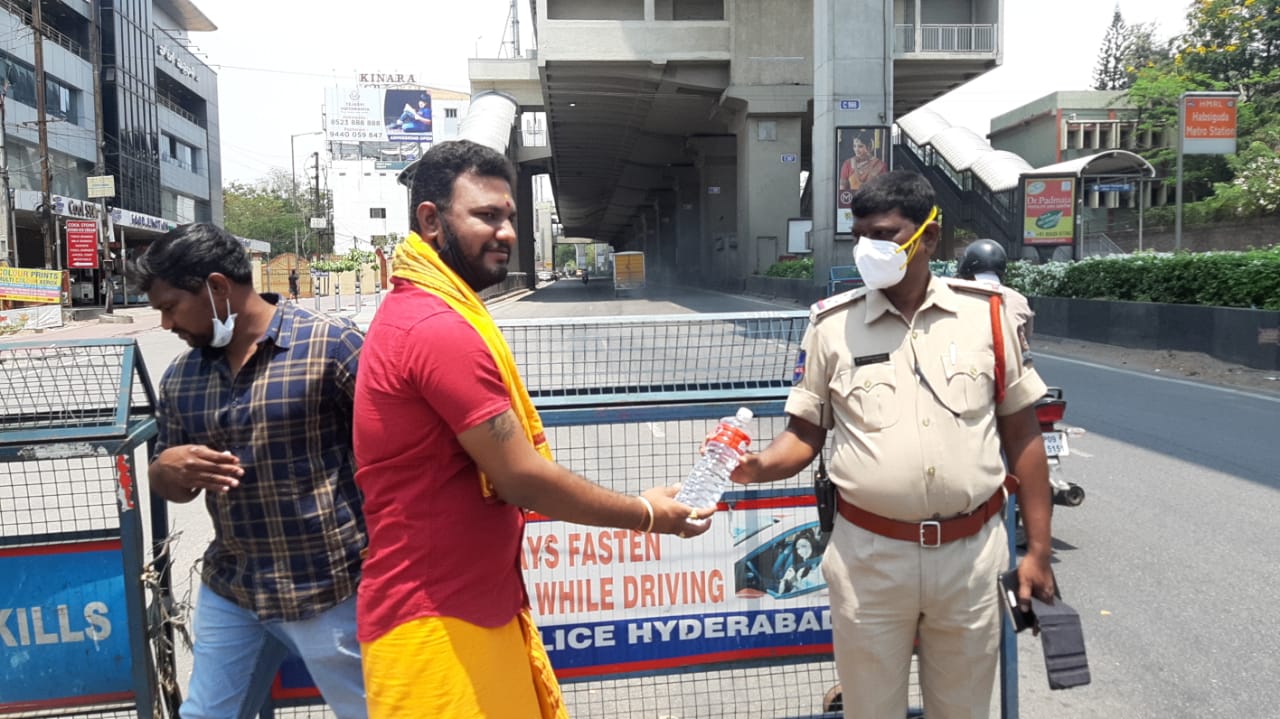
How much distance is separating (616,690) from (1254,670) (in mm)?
2739

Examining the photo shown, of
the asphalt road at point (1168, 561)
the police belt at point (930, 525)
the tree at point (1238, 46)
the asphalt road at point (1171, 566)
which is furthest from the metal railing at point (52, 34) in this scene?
the tree at point (1238, 46)

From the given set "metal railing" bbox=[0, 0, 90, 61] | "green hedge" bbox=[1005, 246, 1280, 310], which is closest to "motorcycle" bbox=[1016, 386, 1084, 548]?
"green hedge" bbox=[1005, 246, 1280, 310]

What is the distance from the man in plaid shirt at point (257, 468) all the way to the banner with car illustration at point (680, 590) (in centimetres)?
82

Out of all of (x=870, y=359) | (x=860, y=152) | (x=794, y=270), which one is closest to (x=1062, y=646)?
(x=870, y=359)

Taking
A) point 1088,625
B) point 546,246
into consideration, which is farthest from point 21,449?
point 546,246

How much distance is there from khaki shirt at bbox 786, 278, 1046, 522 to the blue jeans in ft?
4.50

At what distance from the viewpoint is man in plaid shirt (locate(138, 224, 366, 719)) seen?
7.57 feet

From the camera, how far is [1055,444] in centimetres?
568

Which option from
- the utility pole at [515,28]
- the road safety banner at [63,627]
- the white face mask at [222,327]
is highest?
the utility pole at [515,28]

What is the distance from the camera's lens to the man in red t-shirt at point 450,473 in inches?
70.9

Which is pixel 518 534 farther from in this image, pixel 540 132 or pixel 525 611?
pixel 540 132

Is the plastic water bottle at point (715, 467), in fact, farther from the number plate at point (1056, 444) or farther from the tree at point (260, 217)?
the tree at point (260, 217)

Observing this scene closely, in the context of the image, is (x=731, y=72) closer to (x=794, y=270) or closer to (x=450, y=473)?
(x=794, y=270)

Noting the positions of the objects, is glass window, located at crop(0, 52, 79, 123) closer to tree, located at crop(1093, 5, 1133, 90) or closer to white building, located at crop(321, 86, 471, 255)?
white building, located at crop(321, 86, 471, 255)
